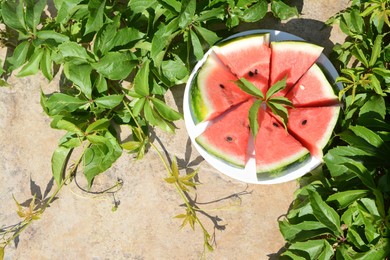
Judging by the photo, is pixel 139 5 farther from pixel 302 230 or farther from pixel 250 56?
pixel 302 230

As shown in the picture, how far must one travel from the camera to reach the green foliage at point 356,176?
193cm

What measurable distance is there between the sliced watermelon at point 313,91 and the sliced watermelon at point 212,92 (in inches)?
7.9

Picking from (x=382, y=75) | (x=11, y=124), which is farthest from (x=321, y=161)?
(x=11, y=124)

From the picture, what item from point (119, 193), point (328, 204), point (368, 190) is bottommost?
point (119, 193)

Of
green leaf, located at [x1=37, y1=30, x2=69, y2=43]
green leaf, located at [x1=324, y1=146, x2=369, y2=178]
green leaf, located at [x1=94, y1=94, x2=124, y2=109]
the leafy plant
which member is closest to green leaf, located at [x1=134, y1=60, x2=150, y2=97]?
the leafy plant

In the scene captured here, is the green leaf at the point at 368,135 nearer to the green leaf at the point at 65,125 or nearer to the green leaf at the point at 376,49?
the green leaf at the point at 376,49

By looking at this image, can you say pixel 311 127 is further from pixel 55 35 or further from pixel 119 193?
pixel 55 35

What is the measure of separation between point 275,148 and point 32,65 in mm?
1093

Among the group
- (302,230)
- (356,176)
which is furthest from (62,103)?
(356,176)

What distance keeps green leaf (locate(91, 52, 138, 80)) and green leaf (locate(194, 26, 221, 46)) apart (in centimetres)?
Result: 30

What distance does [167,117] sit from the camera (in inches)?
88.0

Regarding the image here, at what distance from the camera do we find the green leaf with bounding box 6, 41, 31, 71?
2.26m

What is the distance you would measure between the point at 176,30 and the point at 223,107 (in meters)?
0.36

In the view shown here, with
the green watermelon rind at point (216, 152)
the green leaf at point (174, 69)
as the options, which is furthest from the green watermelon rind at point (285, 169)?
the green leaf at point (174, 69)
